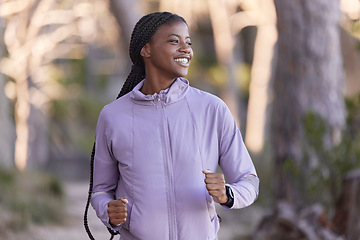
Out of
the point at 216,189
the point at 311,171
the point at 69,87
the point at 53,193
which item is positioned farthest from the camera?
the point at 69,87

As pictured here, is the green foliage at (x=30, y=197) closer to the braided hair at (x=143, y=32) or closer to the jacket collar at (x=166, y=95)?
the braided hair at (x=143, y=32)

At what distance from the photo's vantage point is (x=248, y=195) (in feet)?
8.60

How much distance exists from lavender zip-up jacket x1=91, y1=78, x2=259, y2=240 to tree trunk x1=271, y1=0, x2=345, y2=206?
4.84 m

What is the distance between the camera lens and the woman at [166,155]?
2.60m

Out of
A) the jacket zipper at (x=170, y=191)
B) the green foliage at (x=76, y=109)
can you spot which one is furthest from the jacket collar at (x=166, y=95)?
the green foliage at (x=76, y=109)

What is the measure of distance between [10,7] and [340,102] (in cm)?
1093

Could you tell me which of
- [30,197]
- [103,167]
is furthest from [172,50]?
[30,197]

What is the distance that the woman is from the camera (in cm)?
260

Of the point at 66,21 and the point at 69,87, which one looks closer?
the point at 66,21

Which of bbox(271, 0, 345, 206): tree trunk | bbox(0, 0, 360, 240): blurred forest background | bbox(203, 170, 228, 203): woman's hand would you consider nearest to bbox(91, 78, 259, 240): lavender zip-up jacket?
bbox(203, 170, 228, 203): woman's hand

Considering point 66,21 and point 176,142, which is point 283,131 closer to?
point 176,142

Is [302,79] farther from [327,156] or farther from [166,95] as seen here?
[166,95]

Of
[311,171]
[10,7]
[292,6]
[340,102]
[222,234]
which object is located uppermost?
[10,7]

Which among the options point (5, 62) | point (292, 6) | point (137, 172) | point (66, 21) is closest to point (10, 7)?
point (5, 62)
